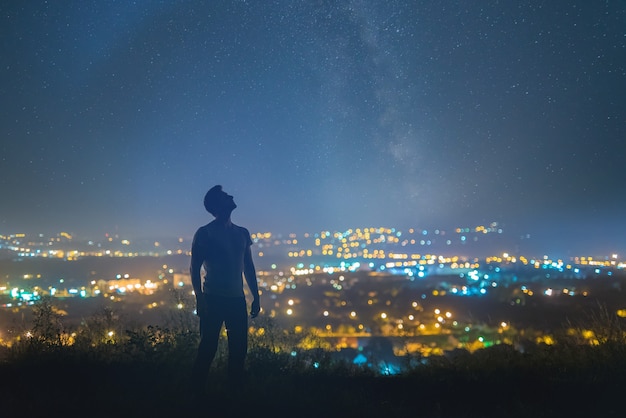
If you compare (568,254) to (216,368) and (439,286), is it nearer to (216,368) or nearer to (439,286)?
(439,286)

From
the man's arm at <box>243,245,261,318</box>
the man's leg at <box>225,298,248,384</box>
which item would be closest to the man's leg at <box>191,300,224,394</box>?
the man's leg at <box>225,298,248,384</box>

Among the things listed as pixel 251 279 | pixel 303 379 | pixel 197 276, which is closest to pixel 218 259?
pixel 197 276

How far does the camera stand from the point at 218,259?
432 centimetres

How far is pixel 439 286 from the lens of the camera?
37469 mm

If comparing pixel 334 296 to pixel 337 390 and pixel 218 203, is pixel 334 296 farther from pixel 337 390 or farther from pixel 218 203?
pixel 218 203

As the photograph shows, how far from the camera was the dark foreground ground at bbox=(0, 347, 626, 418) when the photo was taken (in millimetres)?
3826

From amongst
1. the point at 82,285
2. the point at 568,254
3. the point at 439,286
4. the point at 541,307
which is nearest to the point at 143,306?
the point at 82,285

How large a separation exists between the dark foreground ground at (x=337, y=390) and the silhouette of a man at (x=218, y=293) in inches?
11.7

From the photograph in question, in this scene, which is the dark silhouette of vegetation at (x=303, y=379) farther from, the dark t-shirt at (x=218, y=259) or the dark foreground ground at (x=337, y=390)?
the dark t-shirt at (x=218, y=259)

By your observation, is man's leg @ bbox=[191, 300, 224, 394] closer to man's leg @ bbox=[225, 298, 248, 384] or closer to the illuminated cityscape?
man's leg @ bbox=[225, 298, 248, 384]

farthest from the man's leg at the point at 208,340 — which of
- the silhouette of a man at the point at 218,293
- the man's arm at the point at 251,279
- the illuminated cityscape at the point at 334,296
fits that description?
the illuminated cityscape at the point at 334,296

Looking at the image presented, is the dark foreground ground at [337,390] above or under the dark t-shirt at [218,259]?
under

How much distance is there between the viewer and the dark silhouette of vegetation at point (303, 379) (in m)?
3.93

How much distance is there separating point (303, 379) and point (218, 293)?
1.64 meters
